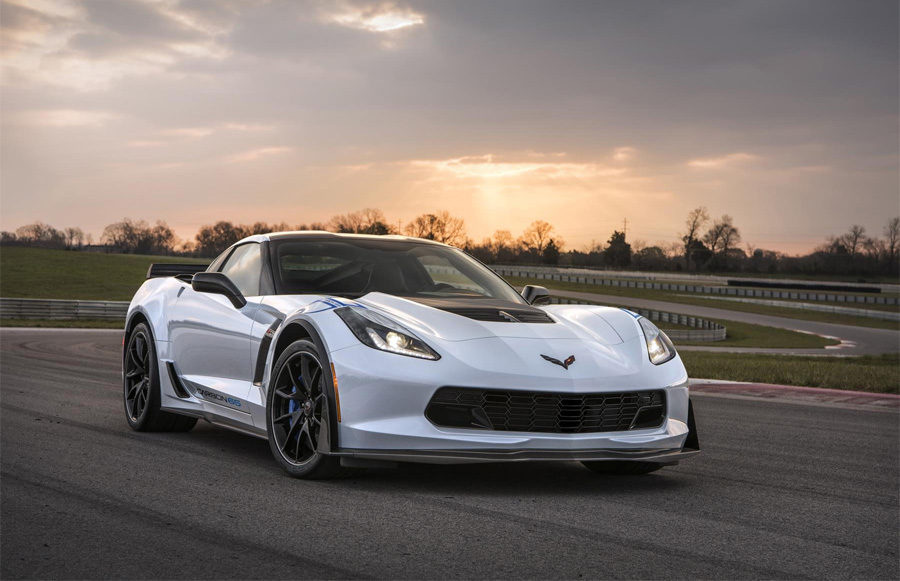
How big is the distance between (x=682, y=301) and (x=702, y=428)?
207ft

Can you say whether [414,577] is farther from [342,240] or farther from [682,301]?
[682,301]

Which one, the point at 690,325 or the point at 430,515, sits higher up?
the point at 430,515

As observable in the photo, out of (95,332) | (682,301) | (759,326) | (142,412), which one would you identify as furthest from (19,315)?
(682,301)

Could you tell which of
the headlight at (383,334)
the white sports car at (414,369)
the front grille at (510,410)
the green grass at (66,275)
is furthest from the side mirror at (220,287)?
the green grass at (66,275)

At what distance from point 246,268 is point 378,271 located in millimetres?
975

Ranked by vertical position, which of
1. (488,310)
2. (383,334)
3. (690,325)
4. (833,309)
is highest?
(488,310)

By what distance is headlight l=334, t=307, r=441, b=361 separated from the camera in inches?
188

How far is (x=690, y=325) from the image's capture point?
50.7 meters

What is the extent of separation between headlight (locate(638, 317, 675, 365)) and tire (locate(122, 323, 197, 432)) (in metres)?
3.57

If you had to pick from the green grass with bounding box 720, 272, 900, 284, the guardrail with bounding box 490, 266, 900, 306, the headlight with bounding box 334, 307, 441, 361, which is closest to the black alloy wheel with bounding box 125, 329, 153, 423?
the headlight with bounding box 334, 307, 441, 361

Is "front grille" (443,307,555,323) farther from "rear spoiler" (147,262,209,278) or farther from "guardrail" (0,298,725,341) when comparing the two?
"guardrail" (0,298,725,341)

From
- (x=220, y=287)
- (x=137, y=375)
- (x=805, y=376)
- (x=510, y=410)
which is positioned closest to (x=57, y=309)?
(x=805, y=376)

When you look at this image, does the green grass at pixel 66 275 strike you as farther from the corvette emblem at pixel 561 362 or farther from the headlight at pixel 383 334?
the corvette emblem at pixel 561 362

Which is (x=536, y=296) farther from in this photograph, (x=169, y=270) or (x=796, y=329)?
(x=796, y=329)
